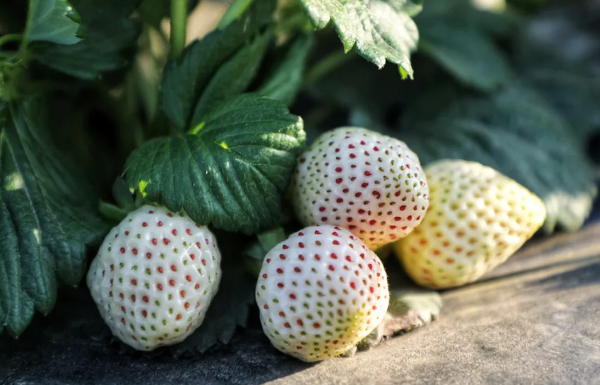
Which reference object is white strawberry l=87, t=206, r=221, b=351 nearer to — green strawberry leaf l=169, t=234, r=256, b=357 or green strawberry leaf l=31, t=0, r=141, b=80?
green strawberry leaf l=169, t=234, r=256, b=357

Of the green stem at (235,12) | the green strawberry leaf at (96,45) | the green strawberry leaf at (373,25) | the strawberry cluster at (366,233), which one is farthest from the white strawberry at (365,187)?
the green strawberry leaf at (96,45)

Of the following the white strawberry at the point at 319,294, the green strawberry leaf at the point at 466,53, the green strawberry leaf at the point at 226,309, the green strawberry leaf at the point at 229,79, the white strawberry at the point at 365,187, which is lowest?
the green strawberry leaf at the point at 226,309

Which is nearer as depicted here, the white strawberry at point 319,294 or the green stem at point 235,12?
the white strawberry at point 319,294

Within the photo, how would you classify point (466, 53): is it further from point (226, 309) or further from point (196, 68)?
point (226, 309)

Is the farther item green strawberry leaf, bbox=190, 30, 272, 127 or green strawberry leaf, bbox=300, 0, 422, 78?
green strawberry leaf, bbox=190, 30, 272, 127

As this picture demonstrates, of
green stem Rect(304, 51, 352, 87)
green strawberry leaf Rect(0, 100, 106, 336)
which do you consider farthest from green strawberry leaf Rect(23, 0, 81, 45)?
green stem Rect(304, 51, 352, 87)

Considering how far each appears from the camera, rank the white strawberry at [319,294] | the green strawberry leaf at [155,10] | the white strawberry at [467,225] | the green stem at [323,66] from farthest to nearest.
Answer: the green stem at [323,66] < the green strawberry leaf at [155,10] < the white strawberry at [467,225] < the white strawberry at [319,294]

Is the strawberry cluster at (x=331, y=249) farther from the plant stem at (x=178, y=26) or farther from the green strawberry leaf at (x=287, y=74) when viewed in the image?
the plant stem at (x=178, y=26)
